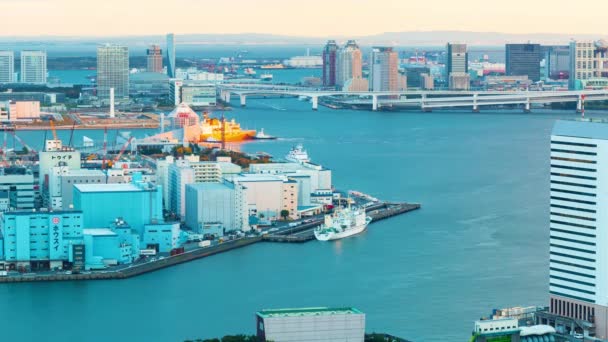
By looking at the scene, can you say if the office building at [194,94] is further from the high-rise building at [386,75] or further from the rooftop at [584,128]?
the rooftop at [584,128]

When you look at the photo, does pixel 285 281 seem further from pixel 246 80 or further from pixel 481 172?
pixel 246 80

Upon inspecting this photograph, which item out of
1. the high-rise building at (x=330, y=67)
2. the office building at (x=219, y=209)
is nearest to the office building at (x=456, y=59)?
the high-rise building at (x=330, y=67)

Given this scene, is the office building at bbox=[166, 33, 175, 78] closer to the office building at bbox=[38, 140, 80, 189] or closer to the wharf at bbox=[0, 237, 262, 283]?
the office building at bbox=[38, 140, 80, 189]

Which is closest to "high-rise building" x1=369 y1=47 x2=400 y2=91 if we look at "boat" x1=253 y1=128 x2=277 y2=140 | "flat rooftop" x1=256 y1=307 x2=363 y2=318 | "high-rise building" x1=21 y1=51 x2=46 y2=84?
"high-rise building" x1=21 y1=51 x2=46 y2=84

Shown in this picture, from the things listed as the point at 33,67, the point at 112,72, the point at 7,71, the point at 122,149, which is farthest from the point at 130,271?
the point at 7,71

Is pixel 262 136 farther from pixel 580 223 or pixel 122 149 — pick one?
pixel 580 223

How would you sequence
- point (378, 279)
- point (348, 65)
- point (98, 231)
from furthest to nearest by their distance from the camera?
point (348, 65) < point (98, 231) < point (378, 279)

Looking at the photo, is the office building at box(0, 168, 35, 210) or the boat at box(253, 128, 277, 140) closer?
the office building at box(0, 168, 35, 210)
